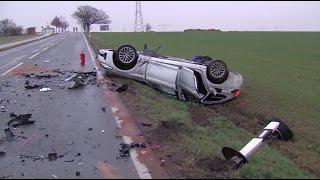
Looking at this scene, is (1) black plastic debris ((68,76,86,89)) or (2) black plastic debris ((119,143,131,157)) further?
(1) black plastic debris ((68,76,86,89))

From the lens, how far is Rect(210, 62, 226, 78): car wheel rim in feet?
36.3

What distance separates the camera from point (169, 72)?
1124 centimetres

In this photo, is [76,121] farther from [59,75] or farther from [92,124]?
[59,75]

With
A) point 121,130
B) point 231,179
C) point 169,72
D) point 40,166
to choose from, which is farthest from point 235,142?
point 169,72

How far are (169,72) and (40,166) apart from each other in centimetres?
574

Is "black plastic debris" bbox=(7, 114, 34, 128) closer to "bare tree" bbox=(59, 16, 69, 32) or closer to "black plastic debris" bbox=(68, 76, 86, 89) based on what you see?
"black plastic debris" bbox=(68, 76, 86, 89)

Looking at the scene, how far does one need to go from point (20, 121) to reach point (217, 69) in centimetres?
472

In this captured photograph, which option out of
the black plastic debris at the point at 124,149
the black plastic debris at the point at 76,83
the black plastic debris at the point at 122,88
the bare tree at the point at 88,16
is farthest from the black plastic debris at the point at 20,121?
the bare tree at the point at 88,16

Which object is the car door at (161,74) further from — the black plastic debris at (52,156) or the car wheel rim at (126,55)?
the black plastic debris at (52,156)

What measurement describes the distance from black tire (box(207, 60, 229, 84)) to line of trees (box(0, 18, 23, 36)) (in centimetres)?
9324

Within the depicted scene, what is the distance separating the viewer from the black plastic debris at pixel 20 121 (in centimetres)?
835

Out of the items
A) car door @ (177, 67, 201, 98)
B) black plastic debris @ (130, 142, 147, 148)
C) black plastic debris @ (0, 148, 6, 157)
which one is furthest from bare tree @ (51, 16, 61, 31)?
black plastic debris @ (130, 142, 147, 148)

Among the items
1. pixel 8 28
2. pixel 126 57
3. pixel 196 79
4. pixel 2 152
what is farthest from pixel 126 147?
pixel 8 28

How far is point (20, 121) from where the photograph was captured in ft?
27.9
